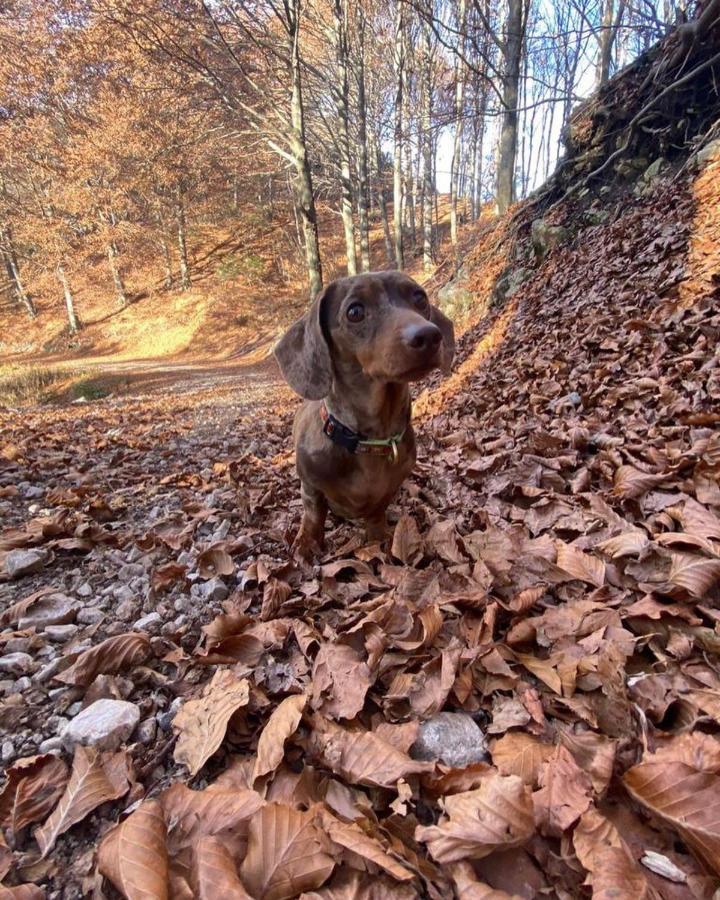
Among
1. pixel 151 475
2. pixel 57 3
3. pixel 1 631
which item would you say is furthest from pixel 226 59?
pixel 1 631

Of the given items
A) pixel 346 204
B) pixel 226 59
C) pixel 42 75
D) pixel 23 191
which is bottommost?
pixel 346 204

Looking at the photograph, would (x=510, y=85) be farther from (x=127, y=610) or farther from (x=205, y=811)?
(x=205, y=811)

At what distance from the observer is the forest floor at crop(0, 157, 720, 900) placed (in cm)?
107

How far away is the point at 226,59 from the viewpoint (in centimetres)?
1062

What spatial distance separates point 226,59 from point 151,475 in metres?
10.5

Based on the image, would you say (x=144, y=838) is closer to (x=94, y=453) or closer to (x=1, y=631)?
(x=1, y=631)

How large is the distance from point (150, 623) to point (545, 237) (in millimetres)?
8512

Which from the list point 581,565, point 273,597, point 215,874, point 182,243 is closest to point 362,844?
Result: point 215,874

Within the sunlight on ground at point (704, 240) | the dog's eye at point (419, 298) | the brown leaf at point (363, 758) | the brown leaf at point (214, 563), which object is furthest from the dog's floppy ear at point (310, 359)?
the sunlight on ground at point (704, 240)

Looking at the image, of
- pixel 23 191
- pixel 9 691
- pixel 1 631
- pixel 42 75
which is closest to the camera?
pixel 9 691

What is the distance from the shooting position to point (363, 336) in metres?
2.47

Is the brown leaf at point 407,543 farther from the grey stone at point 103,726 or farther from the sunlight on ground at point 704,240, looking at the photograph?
the sunlight on ground at point 704,240

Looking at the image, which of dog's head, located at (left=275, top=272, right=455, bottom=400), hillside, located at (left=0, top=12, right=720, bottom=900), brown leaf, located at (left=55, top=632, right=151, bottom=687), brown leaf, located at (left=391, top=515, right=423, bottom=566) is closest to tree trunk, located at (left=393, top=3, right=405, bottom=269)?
dog's head, located at (left=275, top=272, right=455, bottom=400)

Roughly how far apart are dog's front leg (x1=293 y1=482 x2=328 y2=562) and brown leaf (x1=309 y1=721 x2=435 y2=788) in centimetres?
136
